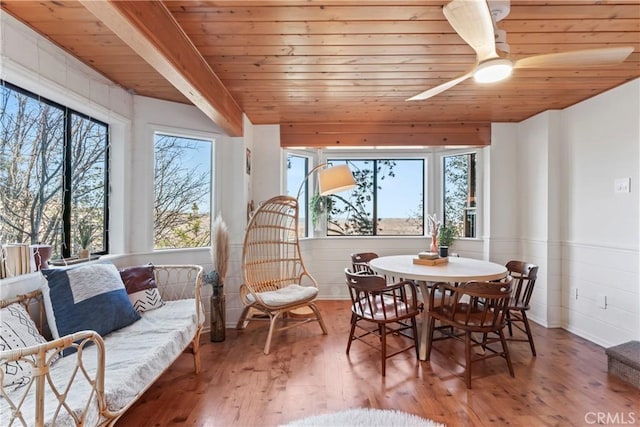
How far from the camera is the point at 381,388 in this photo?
7.02 feet

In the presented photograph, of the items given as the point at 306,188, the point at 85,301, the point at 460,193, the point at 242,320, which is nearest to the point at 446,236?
the point at 460,193

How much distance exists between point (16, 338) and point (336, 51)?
2.41m

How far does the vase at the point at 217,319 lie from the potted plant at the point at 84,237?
3.61 ft

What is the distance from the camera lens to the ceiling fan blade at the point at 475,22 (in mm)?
1440

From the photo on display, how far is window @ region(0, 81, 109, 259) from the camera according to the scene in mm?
1933

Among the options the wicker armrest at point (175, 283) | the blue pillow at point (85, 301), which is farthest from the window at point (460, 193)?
Answer: the blue pillow at point (85, 301)

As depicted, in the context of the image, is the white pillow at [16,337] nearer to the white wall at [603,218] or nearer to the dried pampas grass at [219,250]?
the dried pampas grass at [219,250]

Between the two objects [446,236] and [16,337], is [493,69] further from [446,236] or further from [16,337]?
[16,337]

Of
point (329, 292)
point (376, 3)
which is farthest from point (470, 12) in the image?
point (329, 292)

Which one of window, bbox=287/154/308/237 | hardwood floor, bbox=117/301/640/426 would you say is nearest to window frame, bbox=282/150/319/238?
window, bbox=287/154/308/237

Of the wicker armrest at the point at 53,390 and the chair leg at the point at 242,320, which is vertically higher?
the wicker armrest at the point at 53,390

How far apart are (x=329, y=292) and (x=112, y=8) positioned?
149 inches

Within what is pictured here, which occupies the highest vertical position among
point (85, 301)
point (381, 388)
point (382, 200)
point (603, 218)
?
point (382, 200)

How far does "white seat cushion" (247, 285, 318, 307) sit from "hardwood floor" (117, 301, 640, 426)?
40cm
